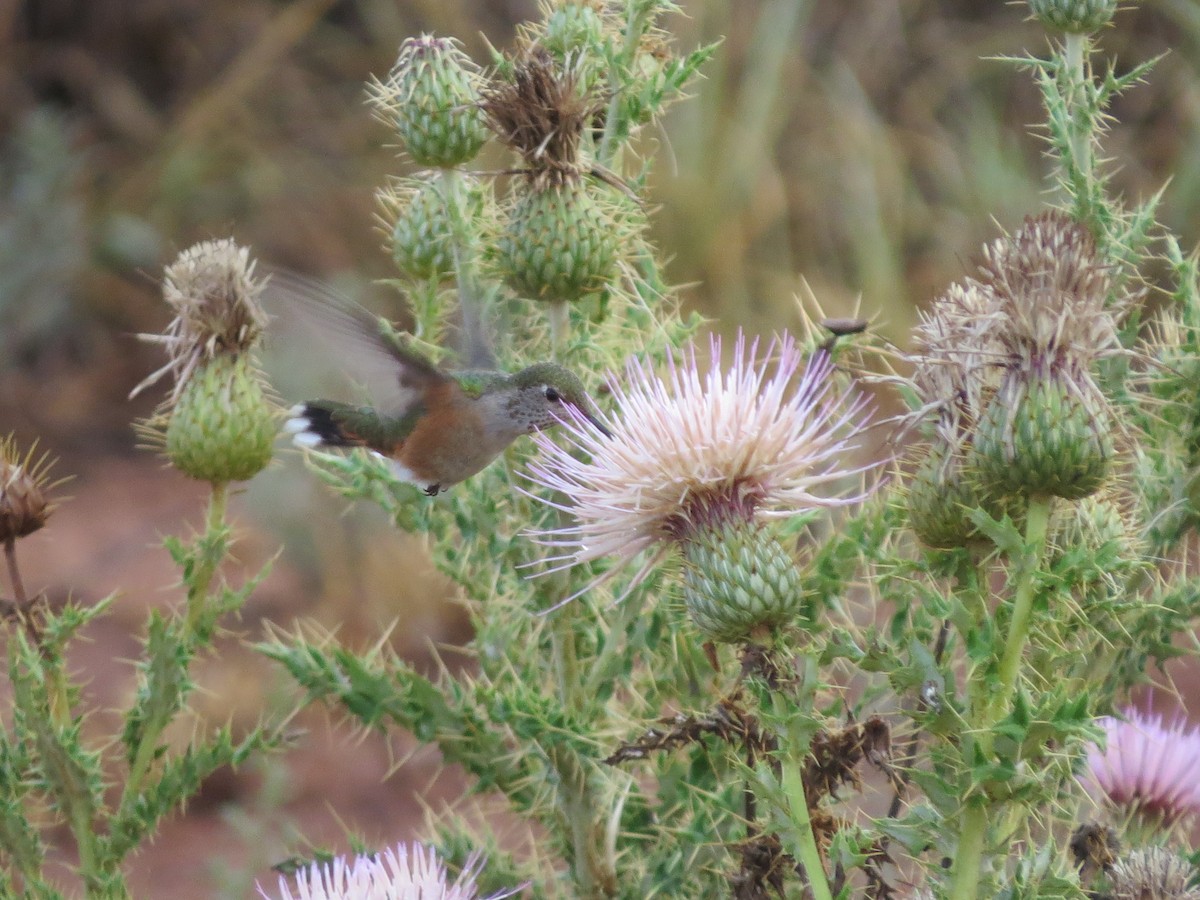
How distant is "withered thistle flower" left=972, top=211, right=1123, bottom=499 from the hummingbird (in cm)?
92

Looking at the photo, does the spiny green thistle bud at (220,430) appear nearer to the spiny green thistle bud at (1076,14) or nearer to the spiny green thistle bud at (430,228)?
the spiny green thistle bud at (430,228)

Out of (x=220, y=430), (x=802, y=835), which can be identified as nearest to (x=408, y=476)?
(x=220, y=430)

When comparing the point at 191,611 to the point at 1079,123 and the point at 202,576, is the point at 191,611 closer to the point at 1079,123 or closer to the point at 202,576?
the point at 202,576

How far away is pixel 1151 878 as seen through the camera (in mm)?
2338

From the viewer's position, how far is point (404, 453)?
134 inches

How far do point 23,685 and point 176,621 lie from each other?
1.26 feet

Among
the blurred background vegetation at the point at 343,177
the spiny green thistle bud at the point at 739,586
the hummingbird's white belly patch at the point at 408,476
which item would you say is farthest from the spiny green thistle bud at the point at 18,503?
the blurred background vegetation at the point at 343,177

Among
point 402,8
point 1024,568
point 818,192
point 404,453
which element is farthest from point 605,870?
point 402,8

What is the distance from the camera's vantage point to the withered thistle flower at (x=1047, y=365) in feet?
7.11

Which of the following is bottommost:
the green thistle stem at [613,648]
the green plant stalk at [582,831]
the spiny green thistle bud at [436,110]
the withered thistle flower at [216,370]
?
the green plant stalk at [582,831]

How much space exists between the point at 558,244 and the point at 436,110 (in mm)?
500

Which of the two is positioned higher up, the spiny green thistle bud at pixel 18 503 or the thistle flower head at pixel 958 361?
the thistle flower head at pixel 958 361

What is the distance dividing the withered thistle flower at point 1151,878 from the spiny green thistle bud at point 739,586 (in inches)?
26.3

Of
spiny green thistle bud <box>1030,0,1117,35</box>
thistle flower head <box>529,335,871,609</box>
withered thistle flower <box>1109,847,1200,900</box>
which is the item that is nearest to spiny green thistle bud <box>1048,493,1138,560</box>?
thistle flower head <box>529,335,871,609</box>
